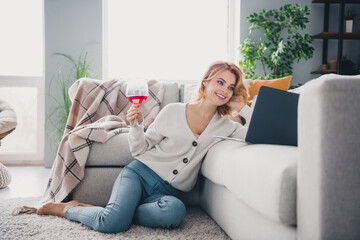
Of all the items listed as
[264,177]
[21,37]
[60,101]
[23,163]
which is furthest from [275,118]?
[21,37]

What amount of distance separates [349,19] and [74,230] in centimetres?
393

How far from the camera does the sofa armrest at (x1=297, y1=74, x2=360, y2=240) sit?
75 centimetres

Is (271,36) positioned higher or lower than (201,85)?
higher

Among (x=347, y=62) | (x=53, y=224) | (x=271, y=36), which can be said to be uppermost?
(x=271, y=36)

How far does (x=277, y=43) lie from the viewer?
357 centimetres

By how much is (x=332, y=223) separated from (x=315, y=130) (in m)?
0.23

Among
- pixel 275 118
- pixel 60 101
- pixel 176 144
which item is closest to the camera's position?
pixel 275 118

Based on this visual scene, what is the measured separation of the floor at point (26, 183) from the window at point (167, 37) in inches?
55.7

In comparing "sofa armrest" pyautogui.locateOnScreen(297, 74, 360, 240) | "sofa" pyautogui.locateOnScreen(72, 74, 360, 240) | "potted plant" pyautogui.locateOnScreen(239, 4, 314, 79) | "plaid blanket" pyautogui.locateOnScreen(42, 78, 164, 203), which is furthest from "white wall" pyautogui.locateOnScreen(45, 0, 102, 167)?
"sofa armrest" pyautogui.locateOnScreen(297, 74, 360, 240)

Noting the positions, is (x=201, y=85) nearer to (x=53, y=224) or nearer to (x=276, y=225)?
(x=276, y=225)

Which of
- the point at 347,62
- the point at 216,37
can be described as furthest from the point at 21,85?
the point at 347,62

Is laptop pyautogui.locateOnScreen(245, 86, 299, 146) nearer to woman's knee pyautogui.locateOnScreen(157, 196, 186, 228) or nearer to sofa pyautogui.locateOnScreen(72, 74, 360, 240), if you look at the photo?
sofa pyautogui.locateOnScreen(72, 74, 360, 240)

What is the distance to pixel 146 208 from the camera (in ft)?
4.75

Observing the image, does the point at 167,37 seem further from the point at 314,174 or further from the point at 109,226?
the point at 314,174
